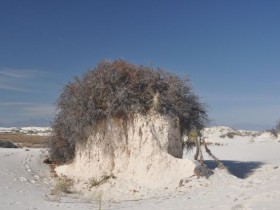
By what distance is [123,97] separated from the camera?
18.0 m

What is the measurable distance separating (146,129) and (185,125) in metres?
2.35

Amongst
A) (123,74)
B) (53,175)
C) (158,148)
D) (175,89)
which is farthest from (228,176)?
(53,175)

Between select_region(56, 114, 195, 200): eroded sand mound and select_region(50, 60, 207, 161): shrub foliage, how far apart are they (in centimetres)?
42

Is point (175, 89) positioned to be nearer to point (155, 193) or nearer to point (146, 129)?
point (146, 129)

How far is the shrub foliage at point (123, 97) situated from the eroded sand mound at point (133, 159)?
42cm

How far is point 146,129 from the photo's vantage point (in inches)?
712

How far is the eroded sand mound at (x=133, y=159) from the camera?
56.4ft

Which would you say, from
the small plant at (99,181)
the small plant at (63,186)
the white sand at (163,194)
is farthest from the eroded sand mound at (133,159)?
the white sand at (163,194)

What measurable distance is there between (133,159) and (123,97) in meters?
2.29

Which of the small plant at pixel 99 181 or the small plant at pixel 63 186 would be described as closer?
the small plant at pixel 63 186

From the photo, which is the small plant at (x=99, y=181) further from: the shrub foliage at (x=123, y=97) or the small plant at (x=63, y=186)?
the shrub foliage at (x=123, y=97)

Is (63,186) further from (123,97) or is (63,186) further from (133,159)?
(123,97)

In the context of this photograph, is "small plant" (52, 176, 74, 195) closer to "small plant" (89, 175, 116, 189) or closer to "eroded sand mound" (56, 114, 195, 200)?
"eroded sand mound" (56, 114, 195, 200)

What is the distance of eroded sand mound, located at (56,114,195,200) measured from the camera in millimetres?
17188
